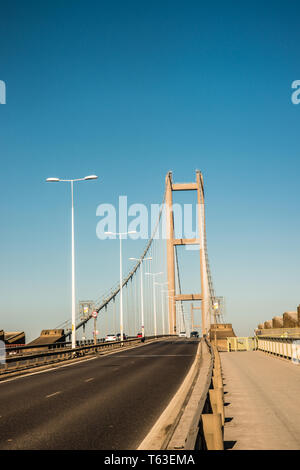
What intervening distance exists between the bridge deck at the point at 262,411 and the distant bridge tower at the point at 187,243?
73525 millimetres

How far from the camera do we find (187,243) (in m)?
102

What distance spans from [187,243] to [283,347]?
7243 cm

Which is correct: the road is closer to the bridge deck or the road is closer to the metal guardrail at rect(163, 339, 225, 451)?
the metal guardrail at rect(163, 339, 225, 451)

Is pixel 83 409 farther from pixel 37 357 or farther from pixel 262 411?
pixel 37 357

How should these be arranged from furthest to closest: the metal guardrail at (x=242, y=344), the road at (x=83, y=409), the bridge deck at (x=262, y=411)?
the metal guardrail at (x=242, y=344) → the road at (x=83, y=409) → the bridge deck at (x=262, y=411)

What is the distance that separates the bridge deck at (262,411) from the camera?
29.6 ft

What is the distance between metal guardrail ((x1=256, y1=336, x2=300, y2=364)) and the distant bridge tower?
55376mm

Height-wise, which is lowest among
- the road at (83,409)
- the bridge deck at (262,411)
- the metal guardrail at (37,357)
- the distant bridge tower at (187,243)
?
the bridge deck at (262,411)

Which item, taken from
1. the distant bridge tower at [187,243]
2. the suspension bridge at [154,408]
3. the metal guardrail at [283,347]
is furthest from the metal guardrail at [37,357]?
the distant bridge tower at [187,243]

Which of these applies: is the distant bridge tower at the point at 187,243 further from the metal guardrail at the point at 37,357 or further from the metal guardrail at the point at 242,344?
the metal guardrail at the point at 37,357

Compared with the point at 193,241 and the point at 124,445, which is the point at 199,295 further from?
the point at 124,445

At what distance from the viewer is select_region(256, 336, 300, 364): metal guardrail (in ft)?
87.2

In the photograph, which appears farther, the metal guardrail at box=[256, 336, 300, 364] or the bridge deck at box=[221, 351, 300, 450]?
the metal guardrail at box=[256, 336, 300, 364]

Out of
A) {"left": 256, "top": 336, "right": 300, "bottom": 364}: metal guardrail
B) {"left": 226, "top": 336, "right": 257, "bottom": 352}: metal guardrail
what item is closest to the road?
{"left": 256, "top": 336, "right": 300, "bottom": 364}: metal guardrail
